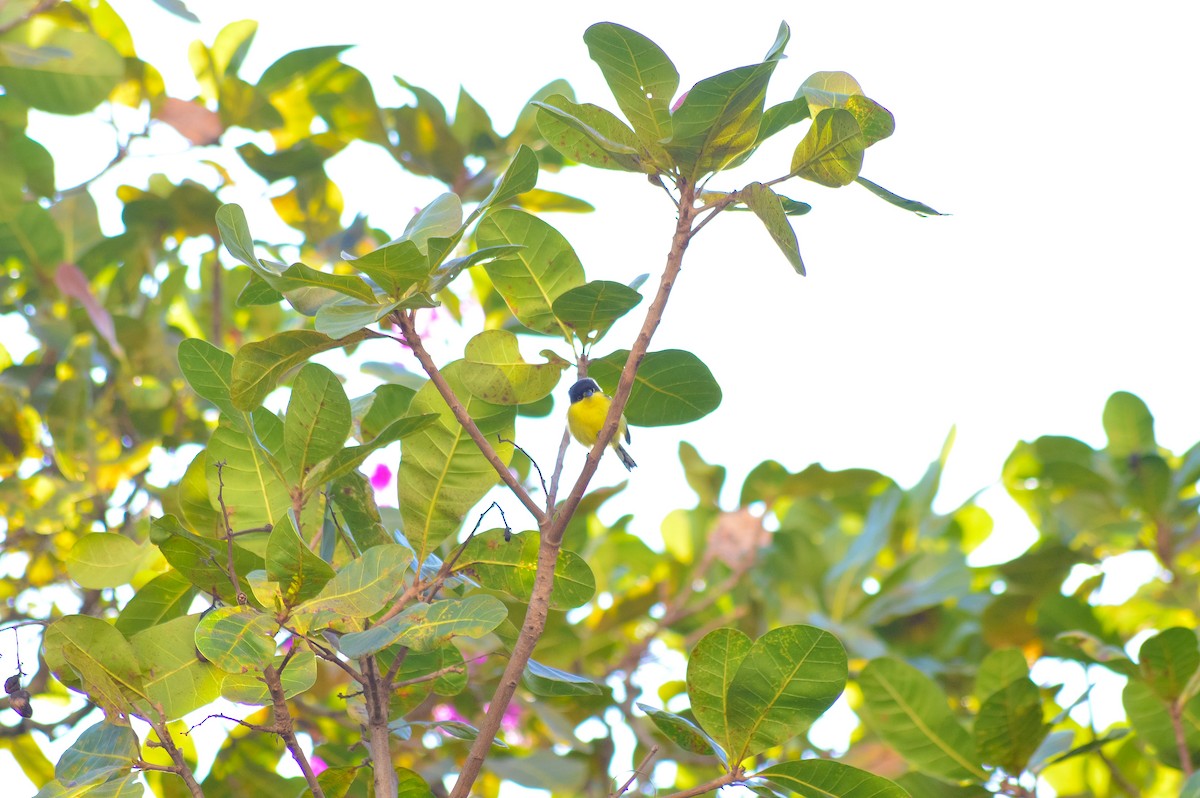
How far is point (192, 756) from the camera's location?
1.99 m

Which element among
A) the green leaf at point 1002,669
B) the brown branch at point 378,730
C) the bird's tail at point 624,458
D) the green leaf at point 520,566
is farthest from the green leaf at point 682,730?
the bird's tail at point 624,458

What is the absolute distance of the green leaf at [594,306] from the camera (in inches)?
51.2

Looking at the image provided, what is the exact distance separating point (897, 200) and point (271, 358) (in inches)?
29.5

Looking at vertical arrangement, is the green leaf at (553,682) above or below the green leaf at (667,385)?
below

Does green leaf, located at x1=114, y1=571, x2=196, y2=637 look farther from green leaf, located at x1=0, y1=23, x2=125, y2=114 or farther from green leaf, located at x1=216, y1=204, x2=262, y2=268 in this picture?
green leaf, located at x1=0, y1=23, x2=125, y2=114

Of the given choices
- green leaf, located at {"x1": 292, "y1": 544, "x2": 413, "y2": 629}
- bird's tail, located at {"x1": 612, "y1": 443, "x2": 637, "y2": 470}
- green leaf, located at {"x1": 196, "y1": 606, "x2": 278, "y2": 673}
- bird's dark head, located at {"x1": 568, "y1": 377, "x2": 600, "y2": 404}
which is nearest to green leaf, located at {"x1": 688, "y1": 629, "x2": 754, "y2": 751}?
green leaf, located at {"x1": 292, "y1": 544, "x2": 413, "y2": 629}

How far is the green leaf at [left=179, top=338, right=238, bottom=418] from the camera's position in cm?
132

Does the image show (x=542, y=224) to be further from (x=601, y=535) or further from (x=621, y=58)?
(x=601, y=535)

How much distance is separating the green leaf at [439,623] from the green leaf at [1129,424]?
2358 mm

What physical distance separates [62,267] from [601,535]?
65.3 inches

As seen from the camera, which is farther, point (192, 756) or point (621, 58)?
point (192, 756)

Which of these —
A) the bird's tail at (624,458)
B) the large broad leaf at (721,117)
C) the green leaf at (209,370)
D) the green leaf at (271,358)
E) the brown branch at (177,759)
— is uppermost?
the bird's tail at (624,458)

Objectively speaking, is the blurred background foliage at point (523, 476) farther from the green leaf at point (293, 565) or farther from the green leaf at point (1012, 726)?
the green leaf at point (293, 565)

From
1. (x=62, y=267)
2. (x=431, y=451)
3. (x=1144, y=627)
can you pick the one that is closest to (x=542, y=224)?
(x=431, y=451)
